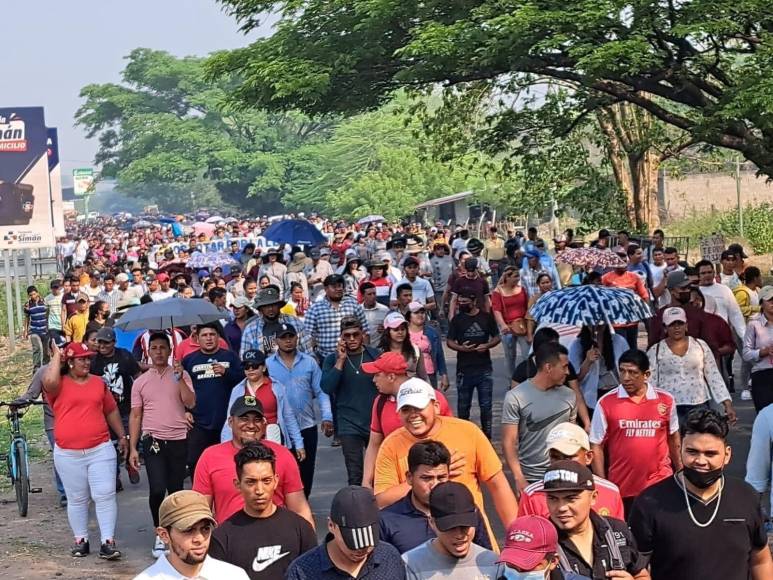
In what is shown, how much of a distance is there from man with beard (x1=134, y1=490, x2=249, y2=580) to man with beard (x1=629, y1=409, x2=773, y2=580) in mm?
1686

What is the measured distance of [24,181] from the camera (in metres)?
33.1

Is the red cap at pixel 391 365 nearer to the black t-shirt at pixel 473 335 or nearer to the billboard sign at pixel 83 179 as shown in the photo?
the black t-shirt at pixel 473 335

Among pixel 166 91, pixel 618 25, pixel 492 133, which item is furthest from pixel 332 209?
pixel 618 25

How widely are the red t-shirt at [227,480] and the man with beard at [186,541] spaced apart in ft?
5.93

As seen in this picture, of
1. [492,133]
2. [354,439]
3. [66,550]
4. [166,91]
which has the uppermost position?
[166,91]

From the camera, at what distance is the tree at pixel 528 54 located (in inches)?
594

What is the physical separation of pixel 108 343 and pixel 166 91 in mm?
102675

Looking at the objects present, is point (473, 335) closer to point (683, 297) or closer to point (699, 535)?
point (683, 297)

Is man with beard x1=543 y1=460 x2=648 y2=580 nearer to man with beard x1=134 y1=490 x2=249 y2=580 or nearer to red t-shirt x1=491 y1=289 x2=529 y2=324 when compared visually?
man with beard x1=134 y1=490 x2=249 y2=580

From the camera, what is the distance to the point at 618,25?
51.0 ft

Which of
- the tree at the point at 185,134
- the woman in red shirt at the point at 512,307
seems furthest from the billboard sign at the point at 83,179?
the woman in red shirt at the point at 512,307

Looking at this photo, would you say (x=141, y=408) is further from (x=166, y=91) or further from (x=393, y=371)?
(x=166, y=91)

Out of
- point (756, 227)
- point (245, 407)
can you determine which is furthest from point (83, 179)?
point (245, 407)

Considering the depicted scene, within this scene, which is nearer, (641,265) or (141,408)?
(141,408)
